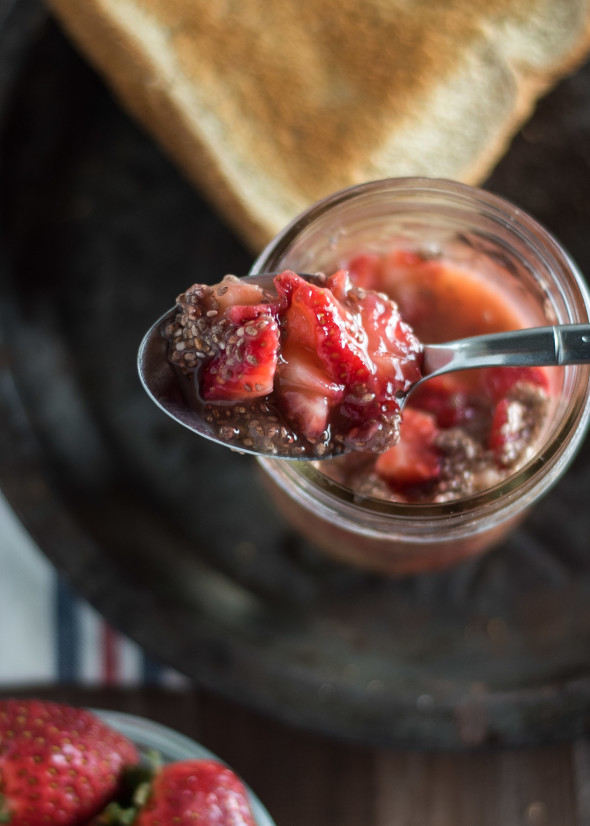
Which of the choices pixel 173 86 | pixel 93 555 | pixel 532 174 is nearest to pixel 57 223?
pixel 173 86

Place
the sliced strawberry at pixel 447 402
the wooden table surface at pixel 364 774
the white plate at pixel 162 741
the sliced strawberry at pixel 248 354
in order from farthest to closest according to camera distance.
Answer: the wooden table surface at pixel 364 774, the white plate at pixel 162 741, the sliced strawberry at pixel 447 402, the sliced strawberry at pixel 248 354

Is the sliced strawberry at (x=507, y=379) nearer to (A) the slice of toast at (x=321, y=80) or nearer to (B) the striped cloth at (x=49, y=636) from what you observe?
(A) the slice of toast at (x=321, y=80)

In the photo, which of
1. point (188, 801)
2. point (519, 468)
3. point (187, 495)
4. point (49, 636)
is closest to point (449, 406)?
point (519, 468)

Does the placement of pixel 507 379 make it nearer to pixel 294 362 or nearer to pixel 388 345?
pixel 388 345

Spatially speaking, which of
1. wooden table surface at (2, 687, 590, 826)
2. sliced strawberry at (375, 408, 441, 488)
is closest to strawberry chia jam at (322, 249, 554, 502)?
sliced strawberry at (375, 408, 441, 488)

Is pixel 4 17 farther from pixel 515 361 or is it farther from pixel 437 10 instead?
pixel 515 361

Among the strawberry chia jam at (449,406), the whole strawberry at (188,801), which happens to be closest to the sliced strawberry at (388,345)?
the strawberry chia jam at (449,406)

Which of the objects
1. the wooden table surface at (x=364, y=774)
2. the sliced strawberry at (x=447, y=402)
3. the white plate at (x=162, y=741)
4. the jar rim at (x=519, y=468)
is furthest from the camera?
the wooden table surface at (x=364, y=774)
